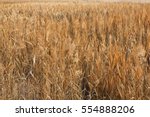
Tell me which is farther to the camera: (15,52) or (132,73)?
(15,52)

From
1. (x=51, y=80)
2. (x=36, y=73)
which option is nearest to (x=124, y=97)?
(x=51, y=80)

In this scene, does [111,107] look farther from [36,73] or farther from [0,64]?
[0,64]

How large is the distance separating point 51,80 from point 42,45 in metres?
0.57

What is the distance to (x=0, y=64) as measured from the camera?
2205mm

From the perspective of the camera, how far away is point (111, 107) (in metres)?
1.75

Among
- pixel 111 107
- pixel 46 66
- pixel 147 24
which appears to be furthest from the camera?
pixel 147 24

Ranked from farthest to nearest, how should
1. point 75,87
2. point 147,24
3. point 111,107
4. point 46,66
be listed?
point 147,24, point 46,66, point 75,87, point 111,107

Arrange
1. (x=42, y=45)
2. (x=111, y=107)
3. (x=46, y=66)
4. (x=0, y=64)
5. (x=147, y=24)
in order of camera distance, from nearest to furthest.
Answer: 1. (x=111, y=107)
2. (x=46, y=66)
3. (x=0, y=64)
4. (x=42, y=45)
5. (x=147, y=24)

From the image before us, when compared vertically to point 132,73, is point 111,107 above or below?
below

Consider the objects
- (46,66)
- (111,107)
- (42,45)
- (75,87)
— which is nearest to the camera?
(111,107)

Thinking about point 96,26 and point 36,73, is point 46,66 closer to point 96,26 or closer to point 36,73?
point 36,73

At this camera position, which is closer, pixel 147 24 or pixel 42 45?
pixel 42 45

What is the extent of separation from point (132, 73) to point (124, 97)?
0.16 metres

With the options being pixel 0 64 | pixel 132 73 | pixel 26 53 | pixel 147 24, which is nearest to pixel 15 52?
pixel 26 53
